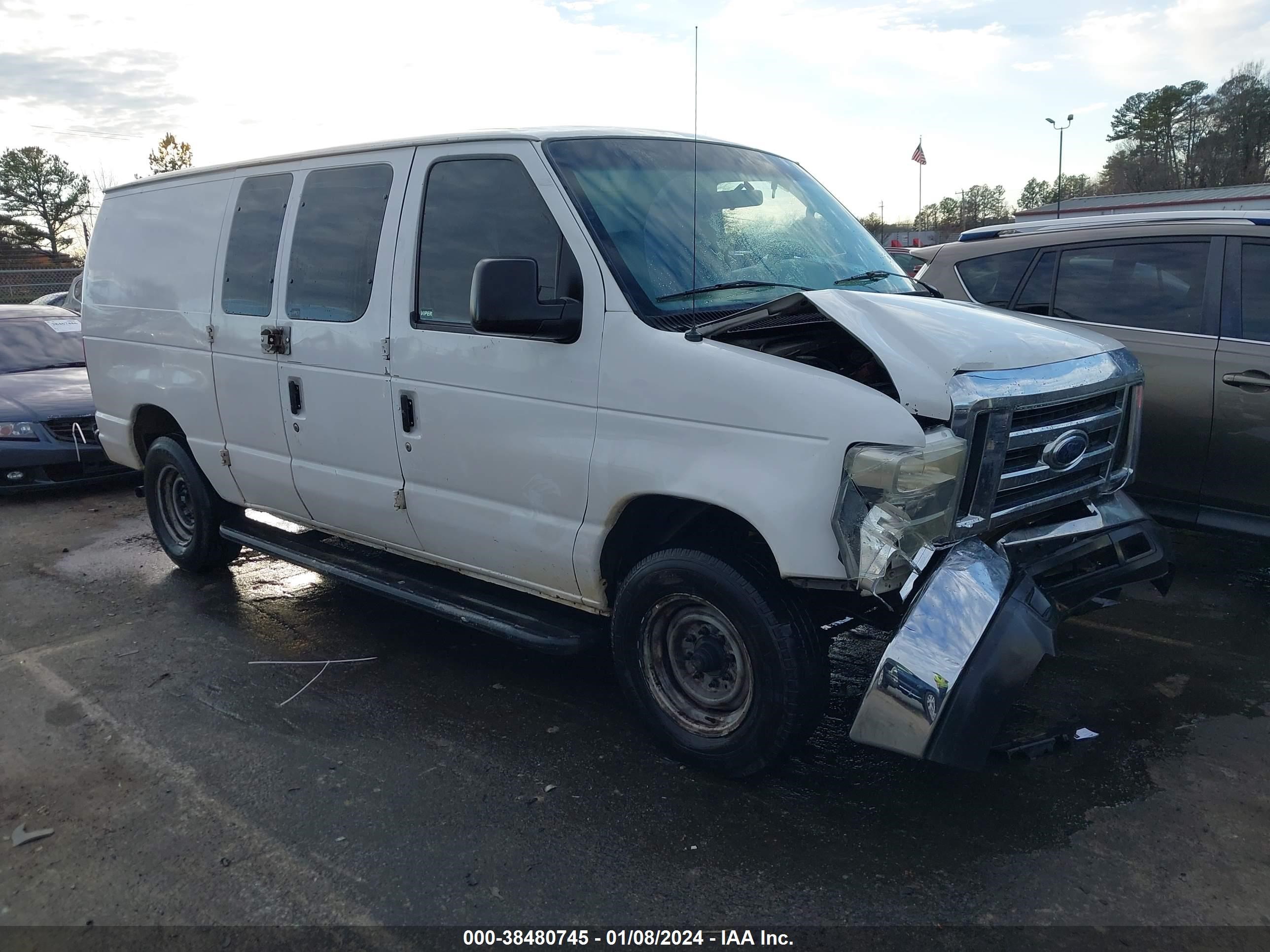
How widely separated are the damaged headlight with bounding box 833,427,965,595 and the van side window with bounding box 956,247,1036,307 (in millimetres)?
3246

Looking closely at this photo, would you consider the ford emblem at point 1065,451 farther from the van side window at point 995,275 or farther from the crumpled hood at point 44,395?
the crumpled hood at point 44,395

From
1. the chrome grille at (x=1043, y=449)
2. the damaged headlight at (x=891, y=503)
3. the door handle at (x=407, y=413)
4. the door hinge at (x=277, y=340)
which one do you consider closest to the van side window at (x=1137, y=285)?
the chrome grille at (x=1043, y=449)

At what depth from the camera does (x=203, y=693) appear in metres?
4.41

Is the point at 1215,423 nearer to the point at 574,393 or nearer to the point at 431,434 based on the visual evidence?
the point at 574,393

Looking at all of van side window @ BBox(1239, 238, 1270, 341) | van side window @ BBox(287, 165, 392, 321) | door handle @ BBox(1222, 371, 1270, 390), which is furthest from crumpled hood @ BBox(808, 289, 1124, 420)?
van side window @ BBox(287, 165, 392, 321)

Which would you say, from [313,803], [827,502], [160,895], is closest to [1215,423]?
[827,502]

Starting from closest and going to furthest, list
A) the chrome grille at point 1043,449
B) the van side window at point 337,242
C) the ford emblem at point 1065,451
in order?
the chrome grille at point 1043,449
the ford emblem at point 1065,451
the van side window at point 337,242

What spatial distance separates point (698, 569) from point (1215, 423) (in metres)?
3.22

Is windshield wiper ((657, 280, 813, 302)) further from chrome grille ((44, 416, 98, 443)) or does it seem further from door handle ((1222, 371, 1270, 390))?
chrome grille ((44, 416, 98, 443))

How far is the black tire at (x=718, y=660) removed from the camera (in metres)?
3.14

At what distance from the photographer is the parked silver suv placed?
15.9ft

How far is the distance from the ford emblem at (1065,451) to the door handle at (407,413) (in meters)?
2.49

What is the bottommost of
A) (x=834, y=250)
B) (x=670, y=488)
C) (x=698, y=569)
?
(x=698, y=569)

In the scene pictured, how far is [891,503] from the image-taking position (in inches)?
113
